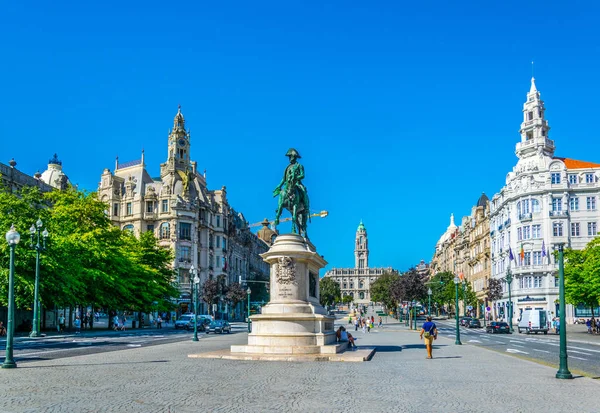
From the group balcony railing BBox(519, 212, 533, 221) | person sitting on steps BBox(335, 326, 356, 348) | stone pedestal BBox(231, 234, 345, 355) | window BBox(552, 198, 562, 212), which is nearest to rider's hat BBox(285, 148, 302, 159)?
stone pedestal BBox(231, 234, 345, 355)

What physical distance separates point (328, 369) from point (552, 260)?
68.9 metres

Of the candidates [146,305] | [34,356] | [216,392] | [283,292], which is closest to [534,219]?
[146,305]

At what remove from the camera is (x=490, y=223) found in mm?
103562

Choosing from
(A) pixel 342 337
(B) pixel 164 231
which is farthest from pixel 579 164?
(A) pixel 342 337

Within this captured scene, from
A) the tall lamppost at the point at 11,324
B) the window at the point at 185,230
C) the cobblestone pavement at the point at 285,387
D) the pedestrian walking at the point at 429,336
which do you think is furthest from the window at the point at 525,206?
the tall lamppost at the point at 11,324

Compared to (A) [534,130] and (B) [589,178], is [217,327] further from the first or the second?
(A) [534,130]

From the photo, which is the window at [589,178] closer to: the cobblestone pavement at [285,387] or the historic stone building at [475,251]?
the historic stone building at [475,251]

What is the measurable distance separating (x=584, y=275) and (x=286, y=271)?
41348mm

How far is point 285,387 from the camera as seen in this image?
1492cm

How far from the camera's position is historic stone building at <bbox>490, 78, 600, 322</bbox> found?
266ft

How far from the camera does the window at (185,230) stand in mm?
94312

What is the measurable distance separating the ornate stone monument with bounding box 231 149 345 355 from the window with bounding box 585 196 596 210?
207 feet

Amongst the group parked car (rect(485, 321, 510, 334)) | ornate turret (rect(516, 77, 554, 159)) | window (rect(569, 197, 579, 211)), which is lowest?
parked car (rect(485, 321, 510, 334))

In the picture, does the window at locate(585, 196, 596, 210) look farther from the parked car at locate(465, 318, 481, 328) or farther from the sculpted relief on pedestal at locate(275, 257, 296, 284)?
the sculpted relief on pedestal at locate(275, 257, 296, 284)
